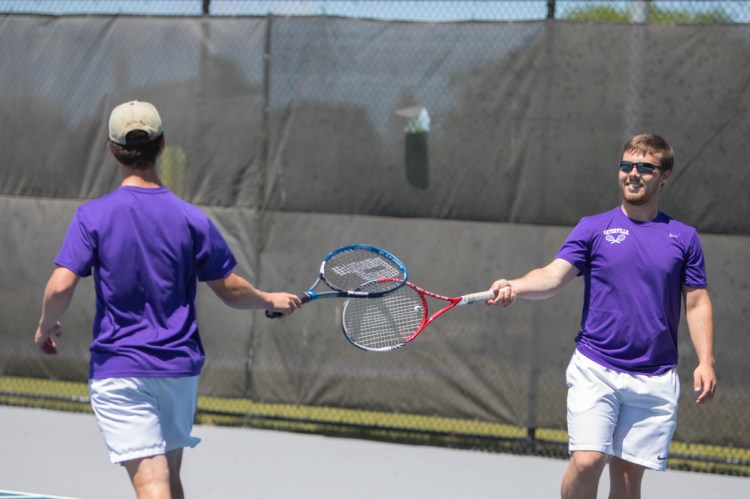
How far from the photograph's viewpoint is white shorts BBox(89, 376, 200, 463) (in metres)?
3.70

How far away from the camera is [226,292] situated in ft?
13.1

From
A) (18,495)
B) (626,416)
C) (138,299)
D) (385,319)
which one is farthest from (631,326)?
(18,495)

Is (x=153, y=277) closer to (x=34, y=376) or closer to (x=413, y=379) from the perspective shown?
(x=413, y=379)

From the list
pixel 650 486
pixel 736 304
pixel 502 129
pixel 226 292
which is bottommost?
pixel 650 486

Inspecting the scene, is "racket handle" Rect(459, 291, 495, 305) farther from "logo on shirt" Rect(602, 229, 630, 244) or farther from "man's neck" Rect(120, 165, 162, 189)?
"man's neck" Rect(120, 165, 162, 189)

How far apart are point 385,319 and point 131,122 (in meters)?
1.65

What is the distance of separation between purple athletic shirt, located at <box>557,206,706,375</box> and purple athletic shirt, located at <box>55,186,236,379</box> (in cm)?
150

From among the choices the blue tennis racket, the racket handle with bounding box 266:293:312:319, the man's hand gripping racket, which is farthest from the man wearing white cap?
the man's hand gripping racket

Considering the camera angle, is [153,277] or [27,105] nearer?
[153,277]

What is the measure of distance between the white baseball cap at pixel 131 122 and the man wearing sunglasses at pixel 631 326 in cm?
139

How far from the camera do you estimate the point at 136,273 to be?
12.3ft

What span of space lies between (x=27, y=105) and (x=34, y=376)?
187 centimetres

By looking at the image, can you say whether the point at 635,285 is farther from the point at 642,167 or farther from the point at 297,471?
the point at 297,471

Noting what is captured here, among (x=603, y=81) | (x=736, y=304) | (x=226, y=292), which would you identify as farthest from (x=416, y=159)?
(x=226, y=292)
